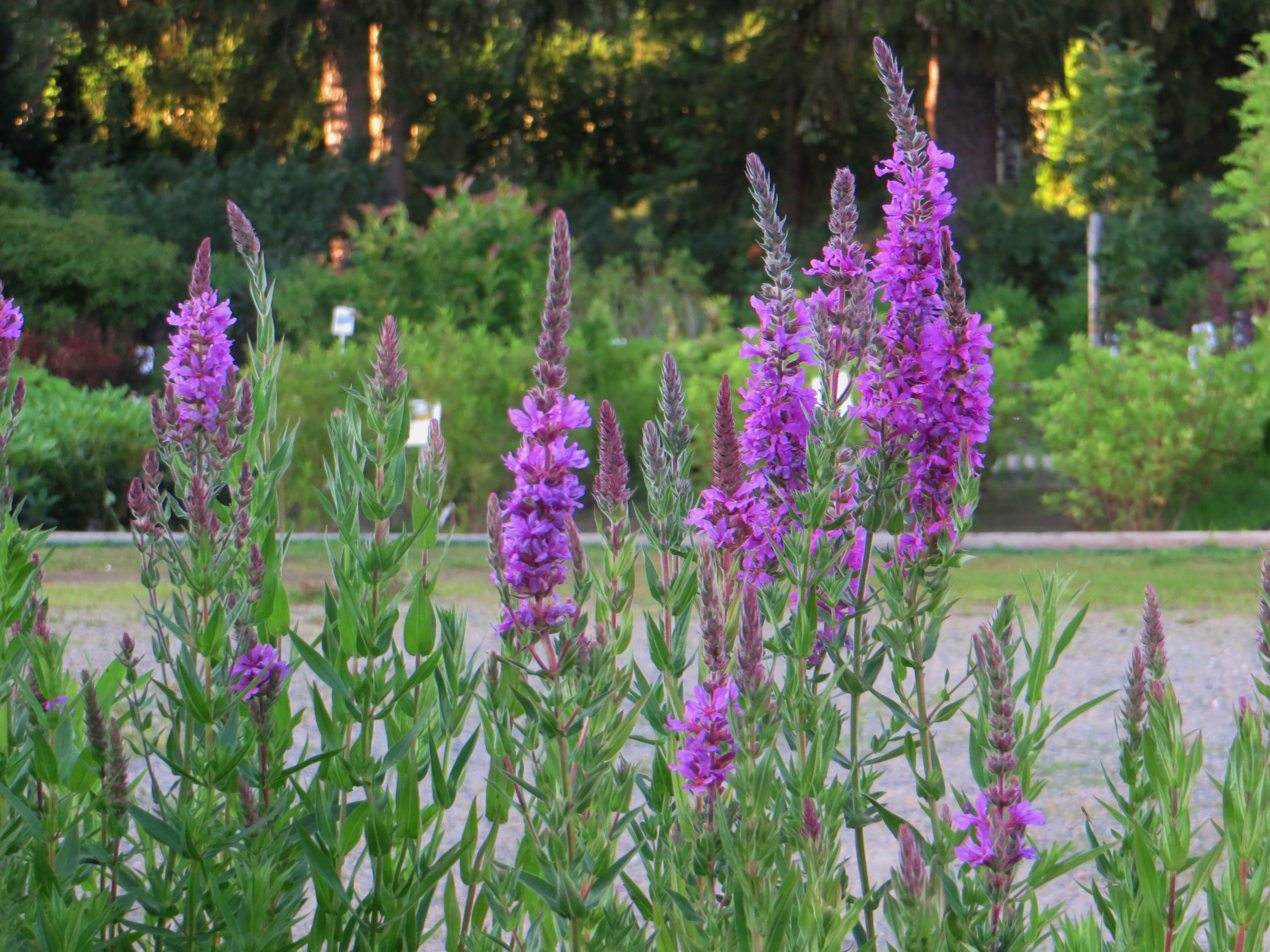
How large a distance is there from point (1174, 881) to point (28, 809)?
1272 millimetres

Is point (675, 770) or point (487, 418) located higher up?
point (487, 418)

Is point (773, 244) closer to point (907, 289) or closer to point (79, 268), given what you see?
point (907, 289)

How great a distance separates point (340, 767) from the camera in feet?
5.51

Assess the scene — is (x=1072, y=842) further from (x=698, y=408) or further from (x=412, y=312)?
(x=412, y=312)

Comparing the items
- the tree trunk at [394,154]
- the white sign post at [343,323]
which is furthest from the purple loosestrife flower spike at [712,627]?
the tree trunk at [394,154]

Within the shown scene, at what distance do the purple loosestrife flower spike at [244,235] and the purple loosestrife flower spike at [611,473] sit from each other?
1.67 ft

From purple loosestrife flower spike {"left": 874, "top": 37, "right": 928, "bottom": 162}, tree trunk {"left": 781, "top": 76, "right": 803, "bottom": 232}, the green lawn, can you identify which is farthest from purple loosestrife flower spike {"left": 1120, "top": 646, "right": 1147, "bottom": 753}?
tree trunk {"left": 781, "top": 76, "right": 803, "bottom": 232}

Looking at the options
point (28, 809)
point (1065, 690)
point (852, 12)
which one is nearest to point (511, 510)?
point (28, 809)

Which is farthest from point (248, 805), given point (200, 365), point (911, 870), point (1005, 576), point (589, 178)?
point (589, 178)

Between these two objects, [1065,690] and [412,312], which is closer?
[1065,690]

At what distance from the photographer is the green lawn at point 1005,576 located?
20.2 feet

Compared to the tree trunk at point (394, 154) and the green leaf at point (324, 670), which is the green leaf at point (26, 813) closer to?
the green leaf at point (324, 670)

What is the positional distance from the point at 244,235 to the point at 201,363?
197 mm

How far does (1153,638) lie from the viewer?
4.54ft
